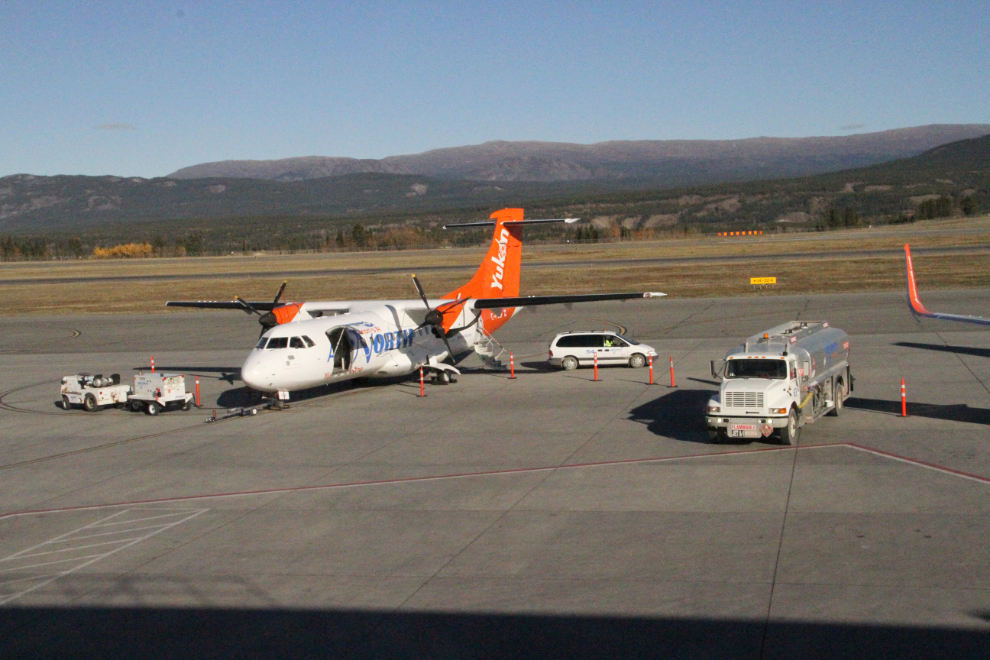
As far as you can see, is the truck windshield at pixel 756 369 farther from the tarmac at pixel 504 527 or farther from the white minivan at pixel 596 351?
the white minivan at pixel 596 351

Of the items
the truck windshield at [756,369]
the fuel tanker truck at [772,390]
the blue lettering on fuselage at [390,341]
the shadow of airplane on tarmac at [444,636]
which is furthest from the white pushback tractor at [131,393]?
the truck windshield at [756,369]

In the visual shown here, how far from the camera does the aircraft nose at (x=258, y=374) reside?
26656 mm

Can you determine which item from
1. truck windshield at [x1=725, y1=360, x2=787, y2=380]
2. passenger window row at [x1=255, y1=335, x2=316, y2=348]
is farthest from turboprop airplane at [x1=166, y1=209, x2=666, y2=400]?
truck windshield at [x1=725, y1=360, x2=787, y2=380]

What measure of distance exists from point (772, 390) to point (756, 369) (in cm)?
102

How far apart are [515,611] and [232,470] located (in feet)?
36.6

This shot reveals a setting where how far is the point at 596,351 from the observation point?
3378cm

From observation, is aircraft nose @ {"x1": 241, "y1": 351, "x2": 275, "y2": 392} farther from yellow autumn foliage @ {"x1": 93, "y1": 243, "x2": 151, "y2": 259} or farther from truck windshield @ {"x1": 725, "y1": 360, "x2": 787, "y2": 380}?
yellow autumn foliage @ {"x1": 93, "y1": 243, "x2": 151, "y2": 259}

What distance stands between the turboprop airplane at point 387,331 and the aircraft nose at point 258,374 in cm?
3

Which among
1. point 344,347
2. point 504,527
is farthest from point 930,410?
point 344,347

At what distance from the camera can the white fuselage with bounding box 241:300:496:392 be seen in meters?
27.3

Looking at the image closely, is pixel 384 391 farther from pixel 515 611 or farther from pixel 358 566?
pixel 515 611

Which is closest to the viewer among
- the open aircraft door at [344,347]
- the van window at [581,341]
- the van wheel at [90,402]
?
the open aircraft door at [344,347]

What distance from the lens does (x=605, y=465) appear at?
20.0m

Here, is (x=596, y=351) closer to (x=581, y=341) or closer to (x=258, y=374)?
(x=581, y=341)
